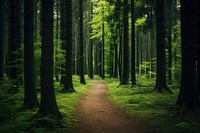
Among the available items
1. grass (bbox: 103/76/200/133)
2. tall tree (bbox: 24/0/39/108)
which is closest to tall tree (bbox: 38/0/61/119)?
tall tree (bbox: 24/0/39/108)

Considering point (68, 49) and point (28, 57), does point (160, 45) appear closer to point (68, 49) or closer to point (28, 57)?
point (68, 49)

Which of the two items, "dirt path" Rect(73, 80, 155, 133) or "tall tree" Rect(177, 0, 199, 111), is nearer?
"dirt path" Rect(73, 80, 155, 133)

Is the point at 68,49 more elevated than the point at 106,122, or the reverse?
the point at 68,49

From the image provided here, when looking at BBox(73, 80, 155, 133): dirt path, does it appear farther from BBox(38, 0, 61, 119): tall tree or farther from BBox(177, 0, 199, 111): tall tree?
BBox(177, 0, 199, 111): tall tree

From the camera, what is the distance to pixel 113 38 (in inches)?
1238

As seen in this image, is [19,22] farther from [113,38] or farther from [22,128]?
[113,38]

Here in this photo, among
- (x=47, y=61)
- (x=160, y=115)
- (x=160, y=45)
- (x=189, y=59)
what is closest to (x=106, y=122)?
(x=160, y=115)

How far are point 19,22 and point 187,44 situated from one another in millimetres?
11738

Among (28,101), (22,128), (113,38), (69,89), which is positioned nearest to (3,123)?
(22,128)

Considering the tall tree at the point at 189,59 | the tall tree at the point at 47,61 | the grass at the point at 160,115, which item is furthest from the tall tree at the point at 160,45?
the tall tree at the point at 47,61

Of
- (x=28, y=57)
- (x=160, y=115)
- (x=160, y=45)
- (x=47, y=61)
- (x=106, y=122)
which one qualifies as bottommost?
(x=106, y=122)

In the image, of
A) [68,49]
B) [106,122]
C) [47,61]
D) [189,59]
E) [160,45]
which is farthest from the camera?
[68,49]

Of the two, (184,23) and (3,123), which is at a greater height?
(184,23)

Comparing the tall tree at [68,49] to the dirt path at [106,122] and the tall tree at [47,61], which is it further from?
the tall tree at [47,61]
